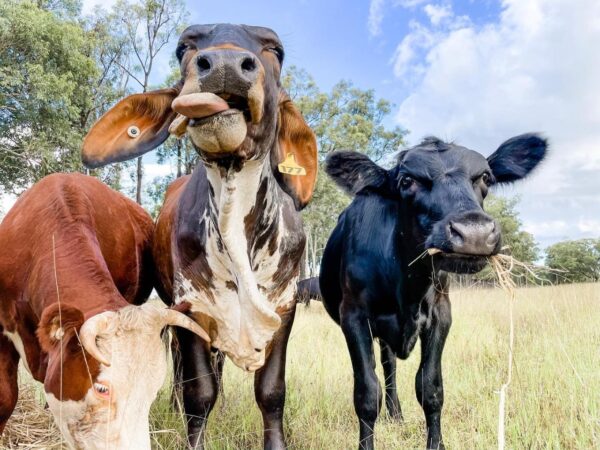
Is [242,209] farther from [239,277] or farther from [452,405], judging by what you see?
[452,405]

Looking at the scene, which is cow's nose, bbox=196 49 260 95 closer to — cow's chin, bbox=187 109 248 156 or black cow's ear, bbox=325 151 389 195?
cow's chin, bbox=187 109 248 156

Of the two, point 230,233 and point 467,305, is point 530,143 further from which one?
point 467,305

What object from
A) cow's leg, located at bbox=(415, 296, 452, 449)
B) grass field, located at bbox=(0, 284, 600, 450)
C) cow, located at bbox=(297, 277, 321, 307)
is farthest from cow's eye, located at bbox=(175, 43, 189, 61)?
cow, located at bbox=(297, 277, 321, 307)

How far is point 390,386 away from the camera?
16.7 ft

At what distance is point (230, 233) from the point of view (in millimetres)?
3027

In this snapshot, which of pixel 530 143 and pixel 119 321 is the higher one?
pixel 530 143

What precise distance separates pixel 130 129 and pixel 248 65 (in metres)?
0.99

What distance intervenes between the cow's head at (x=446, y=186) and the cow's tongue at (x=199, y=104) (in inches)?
63.7

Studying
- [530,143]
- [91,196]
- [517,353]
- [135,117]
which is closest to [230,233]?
[135,117]

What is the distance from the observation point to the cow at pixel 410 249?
362cm

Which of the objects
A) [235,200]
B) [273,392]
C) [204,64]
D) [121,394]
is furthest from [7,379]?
[204,64]

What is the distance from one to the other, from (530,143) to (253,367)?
2.83 m

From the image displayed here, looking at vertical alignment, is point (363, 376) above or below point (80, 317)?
below

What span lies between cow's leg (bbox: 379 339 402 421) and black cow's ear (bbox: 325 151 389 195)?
1.42 m
